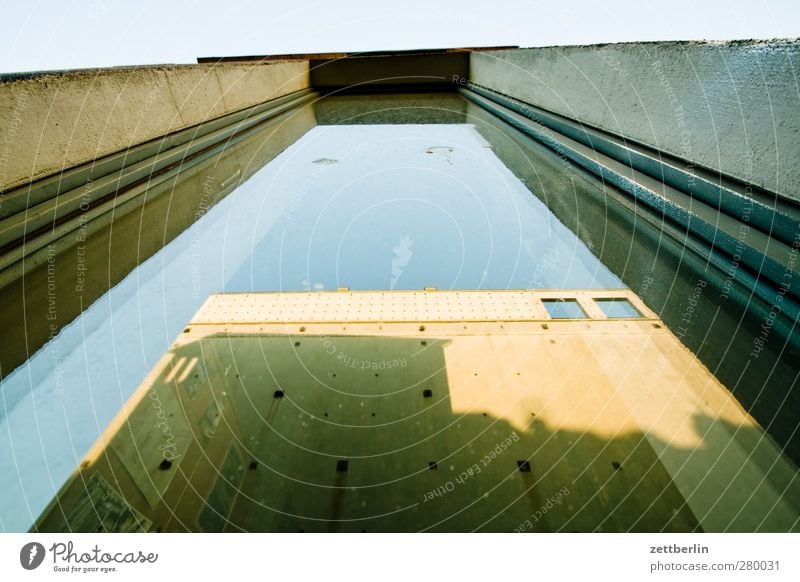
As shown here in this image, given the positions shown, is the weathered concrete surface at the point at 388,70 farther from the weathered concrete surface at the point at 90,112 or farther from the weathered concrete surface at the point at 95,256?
the weathered concrete surface at the point at 95,256

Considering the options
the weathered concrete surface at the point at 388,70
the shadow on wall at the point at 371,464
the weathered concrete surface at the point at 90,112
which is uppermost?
the weathered concrete surface at the point at 388,70

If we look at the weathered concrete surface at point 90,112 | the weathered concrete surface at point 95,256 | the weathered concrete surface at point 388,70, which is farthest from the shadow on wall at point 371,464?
the weathered concrete surface at point 388,70

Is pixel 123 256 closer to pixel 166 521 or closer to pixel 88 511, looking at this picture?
pixel 166 521

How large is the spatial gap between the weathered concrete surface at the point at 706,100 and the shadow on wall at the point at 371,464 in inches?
87.0

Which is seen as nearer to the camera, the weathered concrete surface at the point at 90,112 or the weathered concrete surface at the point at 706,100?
the weathered concrete surface at the point at 706,100

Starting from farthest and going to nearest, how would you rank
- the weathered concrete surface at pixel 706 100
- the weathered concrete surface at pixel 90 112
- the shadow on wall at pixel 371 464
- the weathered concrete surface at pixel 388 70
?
the weathered concrete surface at pixel 388 70 < the shadow on wall at pixel 371 464 < the weathered concrete surface at pixel 90 112 < the weathered concrete surface at pixel 706 100

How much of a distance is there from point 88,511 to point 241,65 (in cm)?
325

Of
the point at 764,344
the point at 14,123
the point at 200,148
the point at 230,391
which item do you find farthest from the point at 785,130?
the point at 230,391

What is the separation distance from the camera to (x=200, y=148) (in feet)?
5.44

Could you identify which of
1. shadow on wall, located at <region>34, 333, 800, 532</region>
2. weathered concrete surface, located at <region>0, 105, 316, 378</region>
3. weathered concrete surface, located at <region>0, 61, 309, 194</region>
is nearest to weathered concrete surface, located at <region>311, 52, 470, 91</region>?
weathered concrete surface, located at <region>0, 61, 309, 194</region>

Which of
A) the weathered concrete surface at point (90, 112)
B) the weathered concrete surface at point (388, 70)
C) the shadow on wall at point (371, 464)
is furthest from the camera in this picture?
the weathered concrete surface at point (388, 70)

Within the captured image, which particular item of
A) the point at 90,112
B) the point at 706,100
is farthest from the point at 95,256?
the point at 706,100

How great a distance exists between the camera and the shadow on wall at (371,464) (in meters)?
2.12

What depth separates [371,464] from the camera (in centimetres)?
241
